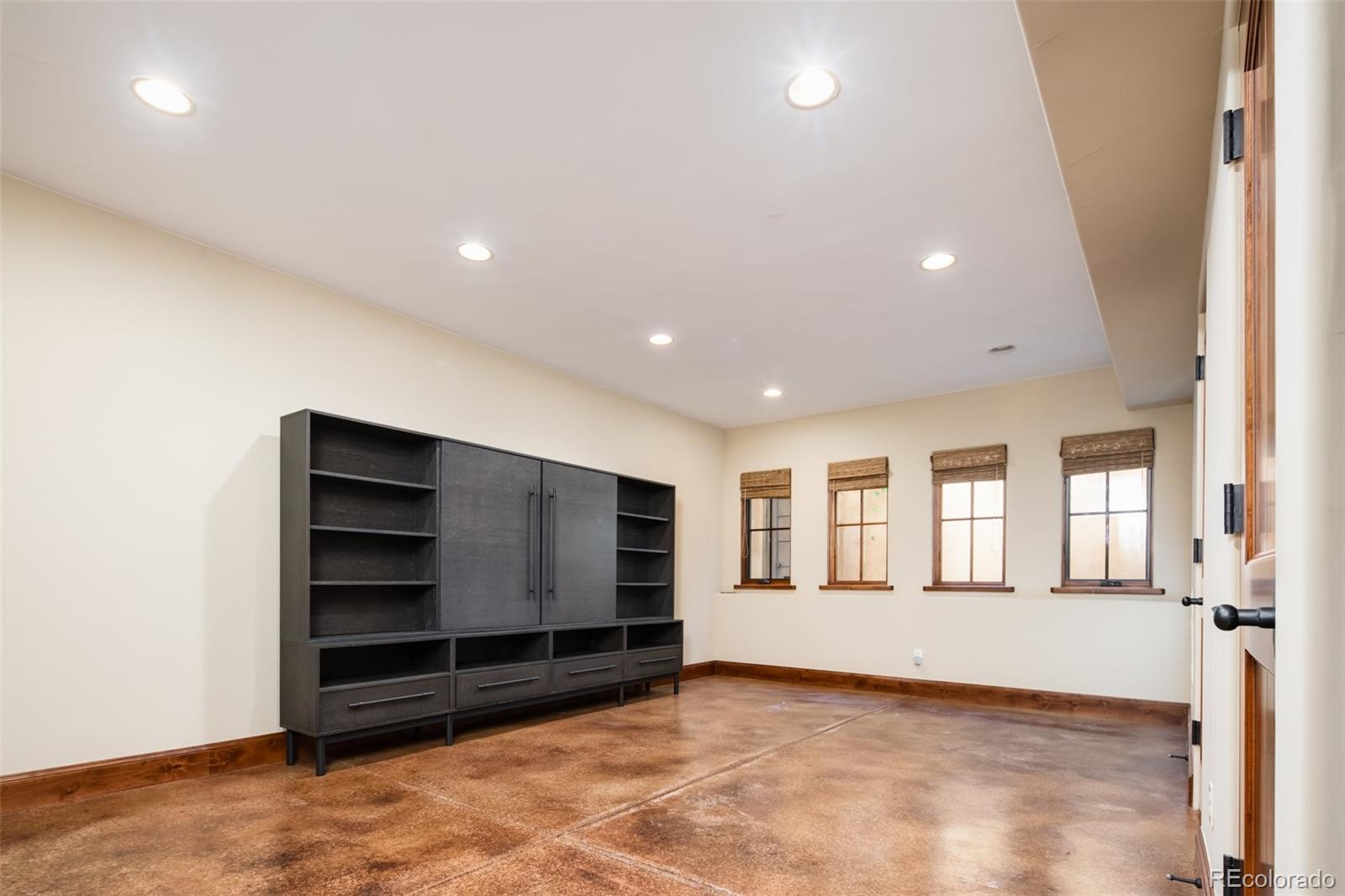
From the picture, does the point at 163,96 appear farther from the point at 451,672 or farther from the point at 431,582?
the point at 451,672

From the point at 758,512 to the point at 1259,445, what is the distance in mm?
7111

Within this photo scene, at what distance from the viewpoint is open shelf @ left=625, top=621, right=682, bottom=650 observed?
6.76 meters

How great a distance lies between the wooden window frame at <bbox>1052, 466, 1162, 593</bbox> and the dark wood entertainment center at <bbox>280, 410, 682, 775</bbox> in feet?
11.9

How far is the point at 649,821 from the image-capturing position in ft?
10.2

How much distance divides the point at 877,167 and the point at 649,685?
17.4 ft

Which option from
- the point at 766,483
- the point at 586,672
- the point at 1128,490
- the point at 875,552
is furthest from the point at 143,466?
the point at 1128,490

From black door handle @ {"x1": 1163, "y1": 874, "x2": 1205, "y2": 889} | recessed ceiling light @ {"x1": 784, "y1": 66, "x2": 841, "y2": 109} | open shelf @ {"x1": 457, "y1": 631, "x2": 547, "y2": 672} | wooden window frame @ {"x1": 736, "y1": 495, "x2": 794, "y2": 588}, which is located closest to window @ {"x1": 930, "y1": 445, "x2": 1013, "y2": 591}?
wooden window frame @ {"x1": 736, "y1": 495, "x2": 794, "y2": 588}

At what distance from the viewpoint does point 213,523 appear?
4.01 meters

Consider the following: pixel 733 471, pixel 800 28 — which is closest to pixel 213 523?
pixel 800 28

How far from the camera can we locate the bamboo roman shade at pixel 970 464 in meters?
6.61

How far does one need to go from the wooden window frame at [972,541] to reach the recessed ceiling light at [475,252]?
15.6 feet

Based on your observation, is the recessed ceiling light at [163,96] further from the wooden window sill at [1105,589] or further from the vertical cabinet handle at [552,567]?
the wooden window sill at [1105,589]

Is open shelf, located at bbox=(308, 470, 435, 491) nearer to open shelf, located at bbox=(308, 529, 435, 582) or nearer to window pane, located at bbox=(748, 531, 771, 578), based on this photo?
open shelf, located at bbox=(308, 529, 435, 582)

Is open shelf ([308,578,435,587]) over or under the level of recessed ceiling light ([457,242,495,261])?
under
